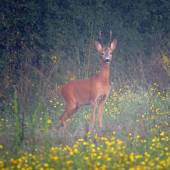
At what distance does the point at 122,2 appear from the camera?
9250 millimetres

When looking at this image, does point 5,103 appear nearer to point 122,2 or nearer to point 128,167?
point 128,167

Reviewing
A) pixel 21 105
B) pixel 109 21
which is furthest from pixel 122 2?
pixel 21 105

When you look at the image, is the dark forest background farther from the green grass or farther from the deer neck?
the deer neck

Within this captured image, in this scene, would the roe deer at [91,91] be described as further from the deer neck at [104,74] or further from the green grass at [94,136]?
the green grass at [94,136]

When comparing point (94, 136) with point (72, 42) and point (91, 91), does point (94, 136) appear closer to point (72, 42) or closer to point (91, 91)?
point (91, 91)

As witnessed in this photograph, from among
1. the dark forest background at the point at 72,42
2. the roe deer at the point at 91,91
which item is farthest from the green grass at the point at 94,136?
the dark forest background at the point at 72,42

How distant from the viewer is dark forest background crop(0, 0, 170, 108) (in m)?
7.20

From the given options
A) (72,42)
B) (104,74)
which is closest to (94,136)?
(104,74)

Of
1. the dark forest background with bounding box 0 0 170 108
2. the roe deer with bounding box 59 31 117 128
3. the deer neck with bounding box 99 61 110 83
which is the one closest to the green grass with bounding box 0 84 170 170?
the roe deer with bounding box 59 31 117 128

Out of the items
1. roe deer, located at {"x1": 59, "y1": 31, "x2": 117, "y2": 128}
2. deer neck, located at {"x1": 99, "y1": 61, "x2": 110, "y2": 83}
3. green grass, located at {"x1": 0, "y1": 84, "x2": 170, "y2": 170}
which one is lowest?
green grass, located at {"x1": 0, "y1": 84, "x2": 170, "y2": 170}

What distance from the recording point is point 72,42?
8539 millimetres

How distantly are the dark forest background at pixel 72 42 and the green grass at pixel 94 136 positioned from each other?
1.16 metres

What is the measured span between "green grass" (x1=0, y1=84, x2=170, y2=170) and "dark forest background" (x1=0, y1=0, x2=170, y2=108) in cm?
116

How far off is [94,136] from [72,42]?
518 cm
